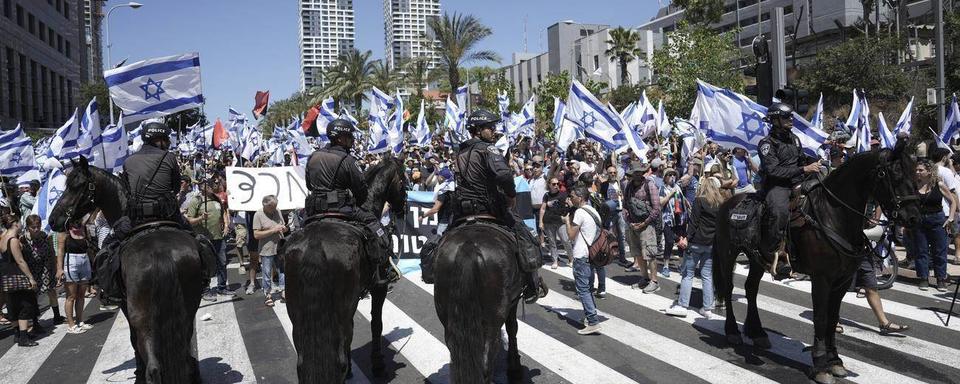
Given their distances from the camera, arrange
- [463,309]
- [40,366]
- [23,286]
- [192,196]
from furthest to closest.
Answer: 1. [192,196]
2. [23,286]
3. [40,366]
4. [463,309]

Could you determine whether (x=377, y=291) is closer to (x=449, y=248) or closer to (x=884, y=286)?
(x=449, y=248)

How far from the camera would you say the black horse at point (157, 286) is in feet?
19.2

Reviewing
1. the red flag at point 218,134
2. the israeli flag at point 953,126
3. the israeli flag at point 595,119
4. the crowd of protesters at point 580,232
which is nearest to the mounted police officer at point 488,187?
the crowd of protesters at point 580,232

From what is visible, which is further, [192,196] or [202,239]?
[192,196]

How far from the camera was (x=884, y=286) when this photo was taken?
424 inches

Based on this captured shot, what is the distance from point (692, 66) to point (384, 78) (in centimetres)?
3080

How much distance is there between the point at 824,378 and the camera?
6.81m

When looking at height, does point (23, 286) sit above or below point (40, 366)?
above

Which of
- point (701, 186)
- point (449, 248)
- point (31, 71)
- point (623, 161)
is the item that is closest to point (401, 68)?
point (31, 71)

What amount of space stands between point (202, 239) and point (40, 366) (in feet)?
11.6

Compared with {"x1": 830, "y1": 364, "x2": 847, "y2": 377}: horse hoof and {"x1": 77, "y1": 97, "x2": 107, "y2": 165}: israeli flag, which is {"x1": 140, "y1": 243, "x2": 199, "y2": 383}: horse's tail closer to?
{"x1": 830, "y1": 364, "x2": 847, "y2": 377}: horse hoof

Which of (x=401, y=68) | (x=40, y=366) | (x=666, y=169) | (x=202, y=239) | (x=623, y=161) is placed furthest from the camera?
(x=401, y=68)

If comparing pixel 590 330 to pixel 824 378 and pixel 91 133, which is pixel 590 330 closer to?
pixel 824 378

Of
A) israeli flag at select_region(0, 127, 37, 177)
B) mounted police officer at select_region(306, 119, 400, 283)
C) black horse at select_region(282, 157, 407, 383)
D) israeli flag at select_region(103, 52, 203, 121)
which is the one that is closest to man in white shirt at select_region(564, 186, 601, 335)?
mounted police officer at select_region(306, 119, 400, 283)
